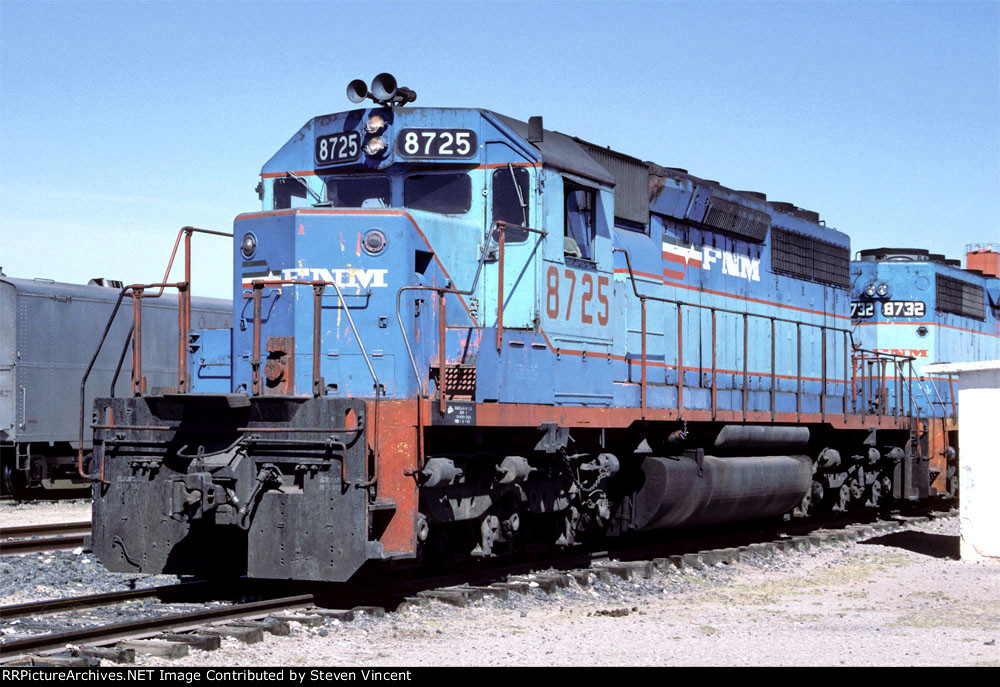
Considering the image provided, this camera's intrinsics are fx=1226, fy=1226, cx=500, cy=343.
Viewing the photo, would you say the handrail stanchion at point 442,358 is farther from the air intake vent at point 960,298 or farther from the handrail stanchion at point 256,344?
the air intake vent at point 960,298

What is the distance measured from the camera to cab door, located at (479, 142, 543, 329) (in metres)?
9.62

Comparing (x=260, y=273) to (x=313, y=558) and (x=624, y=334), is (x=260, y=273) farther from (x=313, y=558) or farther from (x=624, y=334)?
(x=624, y=334)

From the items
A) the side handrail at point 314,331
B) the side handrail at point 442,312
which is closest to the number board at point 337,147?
the side handrail at point 442,312

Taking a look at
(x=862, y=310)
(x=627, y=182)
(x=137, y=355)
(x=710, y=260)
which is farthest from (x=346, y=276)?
(x=862, y=310)

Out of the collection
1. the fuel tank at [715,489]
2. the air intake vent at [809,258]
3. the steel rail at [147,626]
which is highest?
the air intake vent at [809,258]

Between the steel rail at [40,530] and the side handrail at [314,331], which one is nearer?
the side handrail at [314,331]

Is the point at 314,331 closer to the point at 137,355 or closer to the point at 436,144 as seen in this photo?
the point at 137,355

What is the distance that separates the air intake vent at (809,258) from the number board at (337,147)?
22.0 feet

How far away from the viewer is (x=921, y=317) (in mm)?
19531

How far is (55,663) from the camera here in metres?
6.43

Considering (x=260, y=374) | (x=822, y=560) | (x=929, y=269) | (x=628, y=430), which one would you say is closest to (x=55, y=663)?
(x=260, y=374)

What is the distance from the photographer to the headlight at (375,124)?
9672mm

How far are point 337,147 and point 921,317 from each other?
1261 cm

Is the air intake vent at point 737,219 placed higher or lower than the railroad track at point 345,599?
higher
